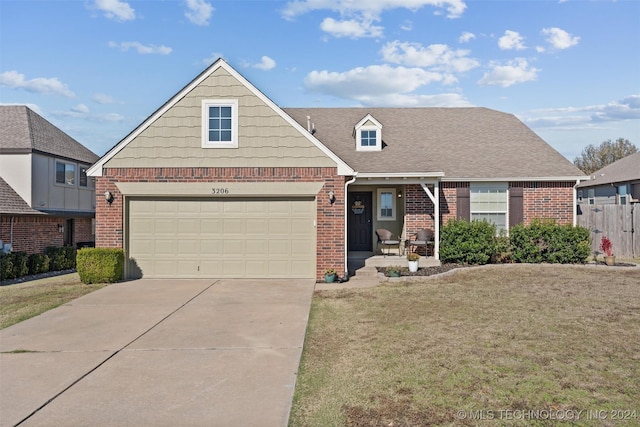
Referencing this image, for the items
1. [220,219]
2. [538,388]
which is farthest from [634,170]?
[538,388]

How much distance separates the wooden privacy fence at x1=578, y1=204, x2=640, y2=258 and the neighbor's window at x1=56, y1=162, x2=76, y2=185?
22.8m

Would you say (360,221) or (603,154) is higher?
(603,154)

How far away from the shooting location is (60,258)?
57.7ft

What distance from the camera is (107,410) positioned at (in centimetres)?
447

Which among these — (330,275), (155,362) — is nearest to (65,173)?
(330,275)

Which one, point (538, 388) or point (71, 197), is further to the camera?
point (71, 197)

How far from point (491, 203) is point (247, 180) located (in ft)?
28.2

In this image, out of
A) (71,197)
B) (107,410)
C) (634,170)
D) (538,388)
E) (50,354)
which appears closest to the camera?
(107,410)

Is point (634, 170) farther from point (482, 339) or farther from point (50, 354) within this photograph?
point (50, 354)

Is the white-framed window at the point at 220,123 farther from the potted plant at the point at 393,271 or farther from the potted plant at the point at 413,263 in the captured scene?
the potted plant at the point at 413,263

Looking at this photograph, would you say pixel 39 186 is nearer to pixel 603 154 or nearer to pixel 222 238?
pixel 222 238

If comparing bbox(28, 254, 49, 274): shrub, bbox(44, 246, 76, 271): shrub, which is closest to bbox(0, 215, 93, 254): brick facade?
bbox(44, 246, 76, 271): shrub

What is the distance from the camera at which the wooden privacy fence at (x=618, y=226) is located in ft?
55.7

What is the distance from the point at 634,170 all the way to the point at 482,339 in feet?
81.4
